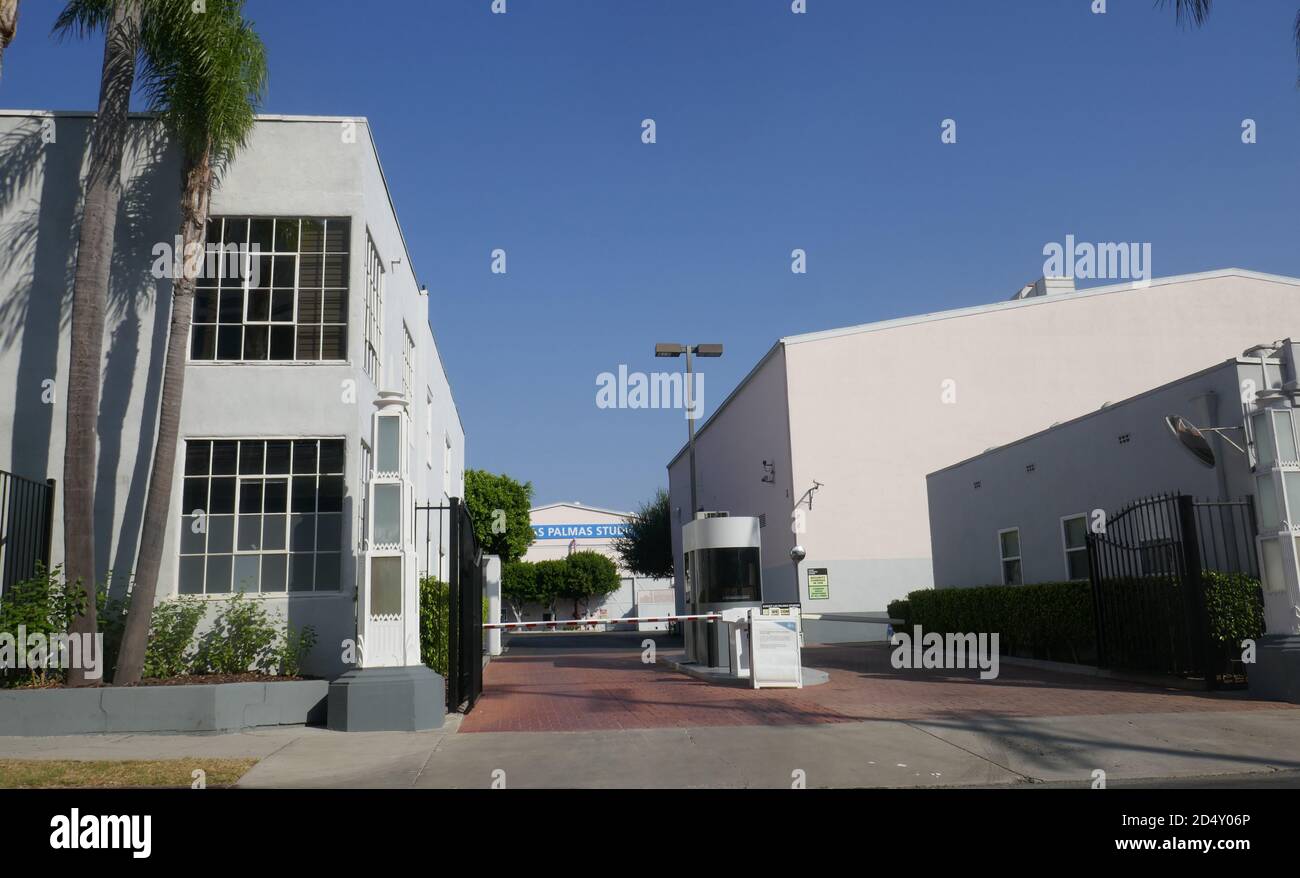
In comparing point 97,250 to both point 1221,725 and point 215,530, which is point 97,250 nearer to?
point 215,530

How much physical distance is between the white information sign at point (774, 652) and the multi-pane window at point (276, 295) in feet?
23.1

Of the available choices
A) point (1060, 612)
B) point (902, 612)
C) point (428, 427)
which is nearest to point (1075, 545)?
point (1060, 612)

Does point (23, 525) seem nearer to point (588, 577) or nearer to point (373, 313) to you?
point (373, 313)

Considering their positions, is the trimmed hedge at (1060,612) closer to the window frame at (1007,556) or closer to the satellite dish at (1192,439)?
the window frame at (1007,556)

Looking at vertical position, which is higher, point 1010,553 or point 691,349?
point 691,349

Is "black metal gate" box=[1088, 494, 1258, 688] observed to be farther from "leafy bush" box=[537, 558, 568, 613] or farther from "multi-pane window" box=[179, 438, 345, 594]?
"leafy bush" box=[537, 558, 568, 613]

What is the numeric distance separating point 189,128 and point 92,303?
2335mm

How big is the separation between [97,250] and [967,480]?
17163mm

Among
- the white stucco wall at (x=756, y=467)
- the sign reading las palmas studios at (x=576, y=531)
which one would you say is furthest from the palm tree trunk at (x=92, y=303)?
the sign reading las palmas studios at (x=576, y=531)

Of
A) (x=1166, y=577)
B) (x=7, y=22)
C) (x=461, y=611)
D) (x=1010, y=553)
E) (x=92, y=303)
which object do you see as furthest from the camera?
(x=1010, y=553)

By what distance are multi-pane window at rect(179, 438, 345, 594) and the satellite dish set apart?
38.3ft

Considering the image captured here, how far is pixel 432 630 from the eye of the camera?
12.9 meters
